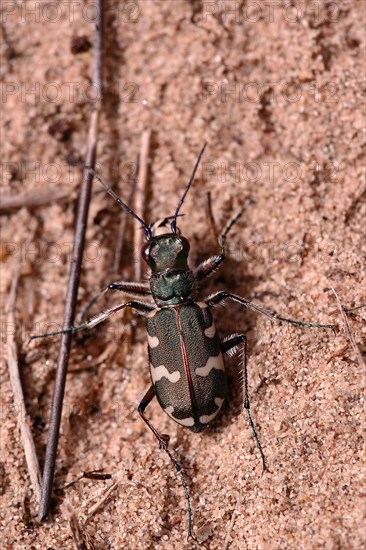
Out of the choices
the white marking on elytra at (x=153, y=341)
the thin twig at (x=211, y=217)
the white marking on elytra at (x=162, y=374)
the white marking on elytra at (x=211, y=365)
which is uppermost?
the thin twig at (x=211, y=217)

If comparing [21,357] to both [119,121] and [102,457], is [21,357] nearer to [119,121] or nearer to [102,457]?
[102,457]

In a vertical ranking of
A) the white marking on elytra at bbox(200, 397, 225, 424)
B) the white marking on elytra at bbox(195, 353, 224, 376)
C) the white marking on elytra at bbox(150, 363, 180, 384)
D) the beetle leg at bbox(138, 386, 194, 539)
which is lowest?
the beetle leg at bbox(138, 386, 194, 539)

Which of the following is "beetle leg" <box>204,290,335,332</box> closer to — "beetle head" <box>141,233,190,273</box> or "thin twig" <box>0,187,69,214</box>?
"beetle head" <box>141,233,190,273</box>

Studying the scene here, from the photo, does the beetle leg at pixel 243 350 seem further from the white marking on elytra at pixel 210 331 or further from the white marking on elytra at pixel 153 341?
the white marking on elytra at pixel 153 341

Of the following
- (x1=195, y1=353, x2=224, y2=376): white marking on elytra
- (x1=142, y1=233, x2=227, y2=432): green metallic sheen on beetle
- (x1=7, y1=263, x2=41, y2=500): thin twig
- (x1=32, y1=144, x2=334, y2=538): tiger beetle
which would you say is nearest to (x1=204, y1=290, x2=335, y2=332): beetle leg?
(x1=32, y1=144, x2=334, y2=538): tiger beetle

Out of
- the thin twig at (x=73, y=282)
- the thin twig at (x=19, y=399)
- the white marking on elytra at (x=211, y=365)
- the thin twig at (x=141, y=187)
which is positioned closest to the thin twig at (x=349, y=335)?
the white marking on elytra at (x=211, y=365)

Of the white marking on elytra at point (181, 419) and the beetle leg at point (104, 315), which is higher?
the beetle leg at point (104, 315)
